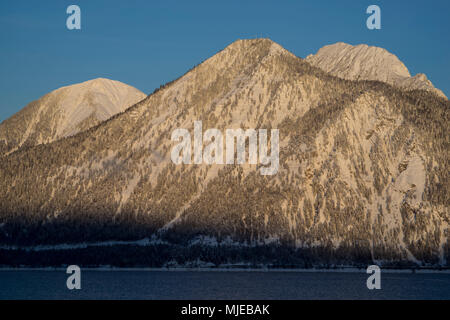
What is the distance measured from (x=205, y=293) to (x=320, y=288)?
28909mm

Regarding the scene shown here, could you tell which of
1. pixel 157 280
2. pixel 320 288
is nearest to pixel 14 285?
pixel 157 280
